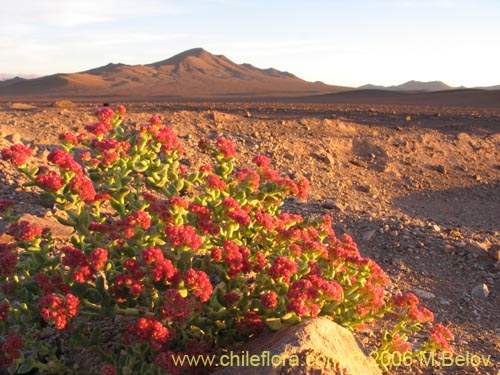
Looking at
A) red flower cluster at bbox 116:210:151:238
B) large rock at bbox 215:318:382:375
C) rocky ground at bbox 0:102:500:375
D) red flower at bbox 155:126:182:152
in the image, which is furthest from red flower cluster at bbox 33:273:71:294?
rocky ground at bbox 0:102:500:375

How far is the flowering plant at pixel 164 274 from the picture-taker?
8.43 ft

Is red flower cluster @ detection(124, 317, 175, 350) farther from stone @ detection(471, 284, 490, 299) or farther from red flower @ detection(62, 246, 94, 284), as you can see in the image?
stone @ detection(471, 284, 490, 299)

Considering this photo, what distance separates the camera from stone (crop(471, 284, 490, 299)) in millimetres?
4770

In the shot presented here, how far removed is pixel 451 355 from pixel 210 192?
1.96 meters

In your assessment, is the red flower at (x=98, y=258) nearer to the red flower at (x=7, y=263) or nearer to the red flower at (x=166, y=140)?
the red flower at (x=7, y=263)

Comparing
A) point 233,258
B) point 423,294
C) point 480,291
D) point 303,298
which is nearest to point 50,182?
point 233,258

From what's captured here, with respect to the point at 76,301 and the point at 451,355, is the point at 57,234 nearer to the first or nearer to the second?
the point at 76,301

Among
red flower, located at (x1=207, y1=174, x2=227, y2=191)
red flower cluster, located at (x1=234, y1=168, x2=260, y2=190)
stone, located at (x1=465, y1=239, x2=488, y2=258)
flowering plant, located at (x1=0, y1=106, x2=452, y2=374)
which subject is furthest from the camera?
stone, located at (x1=465, y1=239, x2=488, y2=258)

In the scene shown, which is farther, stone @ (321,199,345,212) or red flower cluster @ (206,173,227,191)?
stone @ (321,199,345,212)

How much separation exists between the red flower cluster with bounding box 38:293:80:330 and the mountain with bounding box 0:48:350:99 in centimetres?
4043

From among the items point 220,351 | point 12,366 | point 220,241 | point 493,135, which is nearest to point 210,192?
point 220,241

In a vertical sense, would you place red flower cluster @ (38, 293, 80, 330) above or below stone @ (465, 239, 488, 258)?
above

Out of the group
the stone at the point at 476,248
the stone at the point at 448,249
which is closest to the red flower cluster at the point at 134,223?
the stone at the point at 448,249

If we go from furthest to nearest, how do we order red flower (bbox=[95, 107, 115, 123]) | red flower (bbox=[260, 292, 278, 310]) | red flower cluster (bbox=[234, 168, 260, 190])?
red flower (bbox=[95, 107, 115, 123]) < red flower cluster (bbox=[234, 168, 260, 190]) < red flower (bbox=[260, 292, 278, 310])
